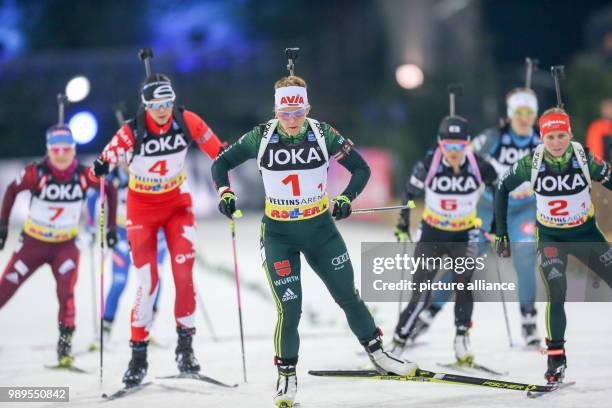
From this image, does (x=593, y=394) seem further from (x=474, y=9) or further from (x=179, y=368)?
(x=474, y=9)

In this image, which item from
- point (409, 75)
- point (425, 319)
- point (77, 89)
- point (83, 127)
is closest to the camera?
point (425, 319)

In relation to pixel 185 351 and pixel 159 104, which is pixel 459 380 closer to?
pixel 185 351

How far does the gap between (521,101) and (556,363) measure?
11.1 ft

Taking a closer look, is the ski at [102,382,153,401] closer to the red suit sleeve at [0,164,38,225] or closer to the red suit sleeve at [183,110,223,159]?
the red suit sleeve at [183,110,223,159]

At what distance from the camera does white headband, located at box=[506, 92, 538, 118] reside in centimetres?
1020

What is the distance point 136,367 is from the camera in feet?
27.5

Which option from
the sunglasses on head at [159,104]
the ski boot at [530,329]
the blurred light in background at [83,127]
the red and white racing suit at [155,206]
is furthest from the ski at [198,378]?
the blurred light in background at [83,127]

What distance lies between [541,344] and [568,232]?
2.17 metres

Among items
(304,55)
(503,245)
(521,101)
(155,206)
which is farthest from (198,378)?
(304,55)

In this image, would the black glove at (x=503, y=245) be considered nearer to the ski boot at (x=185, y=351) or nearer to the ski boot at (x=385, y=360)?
the ski boot at (x=385, y=360)

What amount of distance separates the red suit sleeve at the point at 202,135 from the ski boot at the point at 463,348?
276cm

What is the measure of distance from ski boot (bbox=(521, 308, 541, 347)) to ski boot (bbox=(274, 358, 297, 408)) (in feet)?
10.4

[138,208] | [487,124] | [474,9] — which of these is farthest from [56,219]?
[474,9]

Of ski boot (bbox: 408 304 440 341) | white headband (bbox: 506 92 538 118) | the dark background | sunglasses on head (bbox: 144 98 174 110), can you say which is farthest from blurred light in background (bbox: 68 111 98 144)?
the dark background
